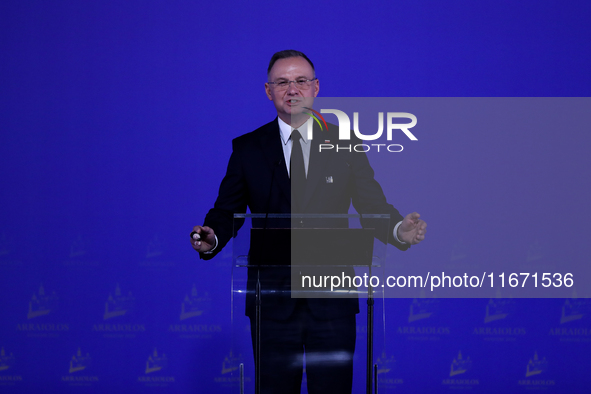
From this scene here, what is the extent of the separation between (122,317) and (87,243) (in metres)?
0.55

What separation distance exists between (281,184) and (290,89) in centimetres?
43

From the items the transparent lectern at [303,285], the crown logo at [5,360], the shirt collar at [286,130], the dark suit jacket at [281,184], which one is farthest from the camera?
the crown logo at [5,360]

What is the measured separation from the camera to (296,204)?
182cm

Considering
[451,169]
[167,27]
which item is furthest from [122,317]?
[451,169]

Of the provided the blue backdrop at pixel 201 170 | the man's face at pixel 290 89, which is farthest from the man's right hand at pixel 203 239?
the blue backdrop at pixel 201 170

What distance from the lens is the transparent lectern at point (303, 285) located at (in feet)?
4.58

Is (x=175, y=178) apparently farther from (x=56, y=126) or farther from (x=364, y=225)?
(x=364, y=225)

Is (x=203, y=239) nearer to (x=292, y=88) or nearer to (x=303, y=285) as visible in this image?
(x=303, y=285)

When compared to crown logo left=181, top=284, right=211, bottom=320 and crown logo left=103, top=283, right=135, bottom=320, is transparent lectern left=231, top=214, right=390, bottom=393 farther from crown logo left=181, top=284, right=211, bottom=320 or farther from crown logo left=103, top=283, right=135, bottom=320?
crown logo left=103, top=283, right=135, bottom=320

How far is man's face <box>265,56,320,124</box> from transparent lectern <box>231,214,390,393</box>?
731mm

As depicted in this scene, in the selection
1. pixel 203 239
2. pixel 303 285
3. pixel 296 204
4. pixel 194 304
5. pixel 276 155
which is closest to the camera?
pixel 303 285

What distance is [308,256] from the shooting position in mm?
1415

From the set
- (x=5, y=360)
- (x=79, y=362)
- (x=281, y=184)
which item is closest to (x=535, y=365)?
(x=281, y=184)

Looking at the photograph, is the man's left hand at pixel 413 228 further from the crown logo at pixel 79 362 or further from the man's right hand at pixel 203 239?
the crown logo at pixel 79 362
